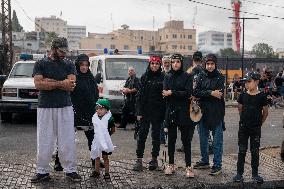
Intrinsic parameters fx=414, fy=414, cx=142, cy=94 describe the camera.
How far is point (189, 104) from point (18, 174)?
2.93 m

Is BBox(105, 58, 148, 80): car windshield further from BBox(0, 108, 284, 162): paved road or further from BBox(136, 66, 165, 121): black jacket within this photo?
BBox(136, 66, 165, 121): black jacket

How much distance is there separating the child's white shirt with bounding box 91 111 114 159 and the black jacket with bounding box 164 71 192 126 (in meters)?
1.00

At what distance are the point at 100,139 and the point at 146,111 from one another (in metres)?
0.99

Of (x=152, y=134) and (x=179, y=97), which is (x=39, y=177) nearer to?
(x=152, y=134)

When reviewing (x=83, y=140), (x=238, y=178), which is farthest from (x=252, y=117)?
(x=83, y=140)

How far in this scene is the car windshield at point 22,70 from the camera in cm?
1345

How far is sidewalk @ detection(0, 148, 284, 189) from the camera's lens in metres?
6.05

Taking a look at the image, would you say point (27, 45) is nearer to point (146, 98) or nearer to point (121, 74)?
point (121, 74)

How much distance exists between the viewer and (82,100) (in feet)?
22.3

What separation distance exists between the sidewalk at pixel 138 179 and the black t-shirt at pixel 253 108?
908 mm

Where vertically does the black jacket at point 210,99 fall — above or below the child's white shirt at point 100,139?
above

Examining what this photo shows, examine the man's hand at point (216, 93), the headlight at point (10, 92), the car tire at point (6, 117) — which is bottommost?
the car tire at point (6, 117)

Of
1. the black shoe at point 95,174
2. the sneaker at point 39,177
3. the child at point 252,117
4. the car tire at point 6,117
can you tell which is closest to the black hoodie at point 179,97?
the child at point 252,117

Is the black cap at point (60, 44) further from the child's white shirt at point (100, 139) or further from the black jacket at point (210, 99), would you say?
the black jacket at point (210, 99)
